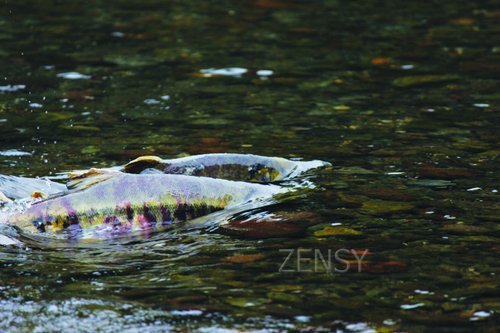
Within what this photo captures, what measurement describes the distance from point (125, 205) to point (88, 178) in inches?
12.6

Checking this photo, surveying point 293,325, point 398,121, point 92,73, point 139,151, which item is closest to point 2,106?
point 92,73

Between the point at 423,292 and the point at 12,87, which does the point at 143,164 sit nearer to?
the point at 423,292

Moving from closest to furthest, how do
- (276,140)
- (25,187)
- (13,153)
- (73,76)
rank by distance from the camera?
(25,187), (13,153), (276,140), (73,76)

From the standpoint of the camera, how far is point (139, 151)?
7457 millimetres

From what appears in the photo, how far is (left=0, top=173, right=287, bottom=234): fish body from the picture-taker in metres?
5.53

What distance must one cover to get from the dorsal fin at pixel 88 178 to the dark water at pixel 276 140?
1.63 feet

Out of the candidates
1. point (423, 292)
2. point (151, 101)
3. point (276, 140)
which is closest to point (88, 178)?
point (423, 292)

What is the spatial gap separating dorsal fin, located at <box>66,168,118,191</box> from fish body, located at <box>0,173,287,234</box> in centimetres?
3

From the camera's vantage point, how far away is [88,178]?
5.72m

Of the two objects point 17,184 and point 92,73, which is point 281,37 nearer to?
point 92,73

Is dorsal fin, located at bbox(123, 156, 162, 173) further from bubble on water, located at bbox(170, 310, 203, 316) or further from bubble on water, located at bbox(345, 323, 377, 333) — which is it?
bubble on water, located at bbox(345, 323, 377, 333)

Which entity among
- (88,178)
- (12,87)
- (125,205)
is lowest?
(125,205)

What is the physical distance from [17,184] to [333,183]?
2.11 metres

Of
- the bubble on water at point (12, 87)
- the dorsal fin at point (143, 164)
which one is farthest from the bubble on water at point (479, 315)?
the bubble on water at point (12, 87)
